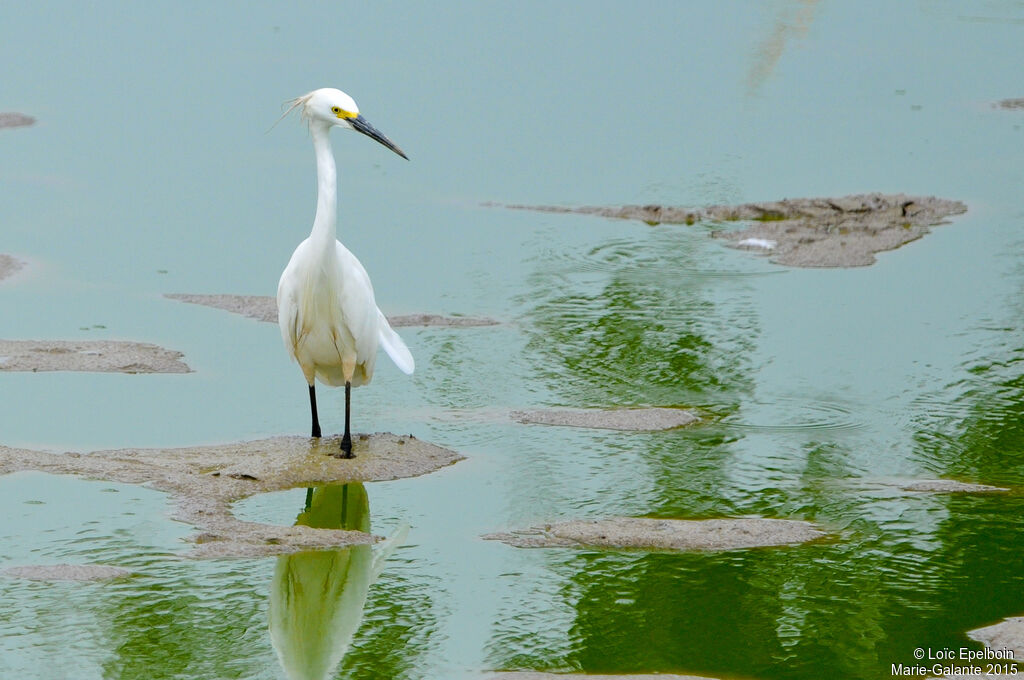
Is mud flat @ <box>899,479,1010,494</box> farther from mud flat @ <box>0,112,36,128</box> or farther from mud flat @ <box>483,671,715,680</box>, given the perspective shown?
mud flat @ <box>0,112,36,128</box>

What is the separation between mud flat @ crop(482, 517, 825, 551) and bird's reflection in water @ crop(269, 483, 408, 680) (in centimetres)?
→ 54

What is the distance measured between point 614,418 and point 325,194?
1717 millimetres

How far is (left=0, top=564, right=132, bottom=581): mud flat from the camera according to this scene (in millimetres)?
5016

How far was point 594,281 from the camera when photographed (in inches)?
363

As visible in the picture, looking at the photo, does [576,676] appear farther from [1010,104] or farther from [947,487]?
[1010,104]

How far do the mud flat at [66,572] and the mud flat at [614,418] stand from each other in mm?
2309

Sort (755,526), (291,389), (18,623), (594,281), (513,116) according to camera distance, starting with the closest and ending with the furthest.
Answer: (18,623) < (755,526) < (291,389) < (594,281) < (513,116)

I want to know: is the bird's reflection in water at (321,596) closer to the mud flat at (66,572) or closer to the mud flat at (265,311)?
the mud flat at (66,572)

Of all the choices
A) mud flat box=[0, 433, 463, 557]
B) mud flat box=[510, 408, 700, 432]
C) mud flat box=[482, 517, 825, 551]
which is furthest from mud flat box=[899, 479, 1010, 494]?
mud flat box=[0, 433, 463, 557]

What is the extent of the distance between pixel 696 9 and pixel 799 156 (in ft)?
16.6

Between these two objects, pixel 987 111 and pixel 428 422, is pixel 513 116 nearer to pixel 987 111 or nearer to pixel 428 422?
pixel 987 111

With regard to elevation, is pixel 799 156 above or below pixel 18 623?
above

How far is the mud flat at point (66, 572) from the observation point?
16.5 feet

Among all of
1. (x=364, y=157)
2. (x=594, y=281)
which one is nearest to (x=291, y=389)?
(x=594, y=281)
